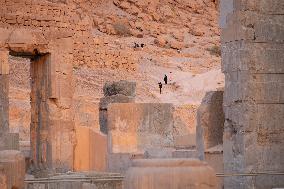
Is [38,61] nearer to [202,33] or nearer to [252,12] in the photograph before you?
[252,12]

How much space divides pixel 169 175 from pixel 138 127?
254 inches

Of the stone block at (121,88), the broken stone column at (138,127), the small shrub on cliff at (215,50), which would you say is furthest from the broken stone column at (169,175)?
the small shrub on cliff at (215,50)

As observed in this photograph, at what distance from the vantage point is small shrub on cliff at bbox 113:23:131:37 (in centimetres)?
5006

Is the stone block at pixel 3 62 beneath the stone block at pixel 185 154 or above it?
above

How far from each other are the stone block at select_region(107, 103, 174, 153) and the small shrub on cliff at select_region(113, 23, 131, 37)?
3481cm

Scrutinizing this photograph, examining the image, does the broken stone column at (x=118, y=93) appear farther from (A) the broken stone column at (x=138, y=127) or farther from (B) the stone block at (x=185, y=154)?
(B) the stone block at (x=185, y=154)

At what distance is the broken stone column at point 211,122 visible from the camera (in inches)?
489

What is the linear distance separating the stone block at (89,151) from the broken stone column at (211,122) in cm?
310

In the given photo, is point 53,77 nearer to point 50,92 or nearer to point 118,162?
point 50,92

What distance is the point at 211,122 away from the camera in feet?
40.9

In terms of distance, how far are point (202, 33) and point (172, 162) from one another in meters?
47.3

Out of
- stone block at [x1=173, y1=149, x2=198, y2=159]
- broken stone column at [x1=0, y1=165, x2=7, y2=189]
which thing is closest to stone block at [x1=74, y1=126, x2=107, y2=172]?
stone block at [x1=173, y1=149, x2=198, y2=159]

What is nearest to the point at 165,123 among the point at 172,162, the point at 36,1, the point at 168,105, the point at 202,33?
the point at 168,105

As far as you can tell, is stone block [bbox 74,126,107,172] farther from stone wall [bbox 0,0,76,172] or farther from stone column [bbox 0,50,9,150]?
stone column [bbox 0,50,9,150]
